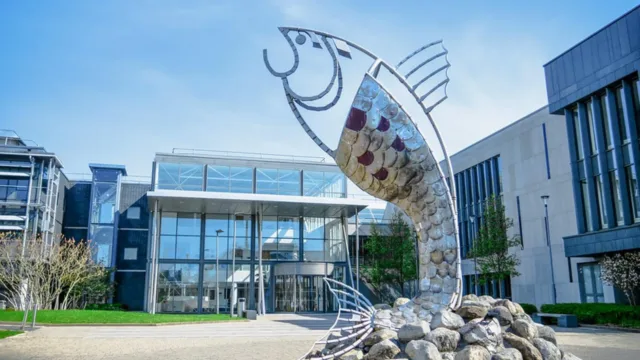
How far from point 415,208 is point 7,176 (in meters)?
37.9

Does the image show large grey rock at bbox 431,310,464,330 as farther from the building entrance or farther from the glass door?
the building entrance

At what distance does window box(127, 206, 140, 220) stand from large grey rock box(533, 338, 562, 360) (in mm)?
39288

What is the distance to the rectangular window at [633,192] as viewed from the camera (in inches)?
980

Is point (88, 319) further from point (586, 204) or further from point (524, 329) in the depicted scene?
point (586, 204)

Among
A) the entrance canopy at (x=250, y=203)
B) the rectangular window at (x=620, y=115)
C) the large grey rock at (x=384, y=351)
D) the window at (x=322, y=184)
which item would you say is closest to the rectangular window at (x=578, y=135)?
the rectangular window at (x=620, y=115)

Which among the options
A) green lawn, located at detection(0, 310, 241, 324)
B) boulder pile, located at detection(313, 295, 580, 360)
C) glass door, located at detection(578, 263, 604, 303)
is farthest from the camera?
glass door, located at detection(578, 263, 604, 303)

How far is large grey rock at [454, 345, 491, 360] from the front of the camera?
8297 mm

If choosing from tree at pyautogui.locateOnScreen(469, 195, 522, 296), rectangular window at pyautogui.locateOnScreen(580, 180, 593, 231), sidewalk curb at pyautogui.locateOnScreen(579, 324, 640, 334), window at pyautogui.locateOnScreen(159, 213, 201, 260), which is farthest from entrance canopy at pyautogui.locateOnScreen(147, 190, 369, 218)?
sidewalk curb at pyautogui.locateOnScreen(579, 324, 640, 334)

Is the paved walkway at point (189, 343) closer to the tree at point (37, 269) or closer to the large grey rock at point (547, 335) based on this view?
the tree at point (37, 269)

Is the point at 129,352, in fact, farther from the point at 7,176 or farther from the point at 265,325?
the point at 7,176

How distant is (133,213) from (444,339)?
1545 inches

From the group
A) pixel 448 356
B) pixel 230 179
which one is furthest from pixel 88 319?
pixel 448 356

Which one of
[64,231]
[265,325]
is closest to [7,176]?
[64,231]

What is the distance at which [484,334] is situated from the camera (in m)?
8.79
